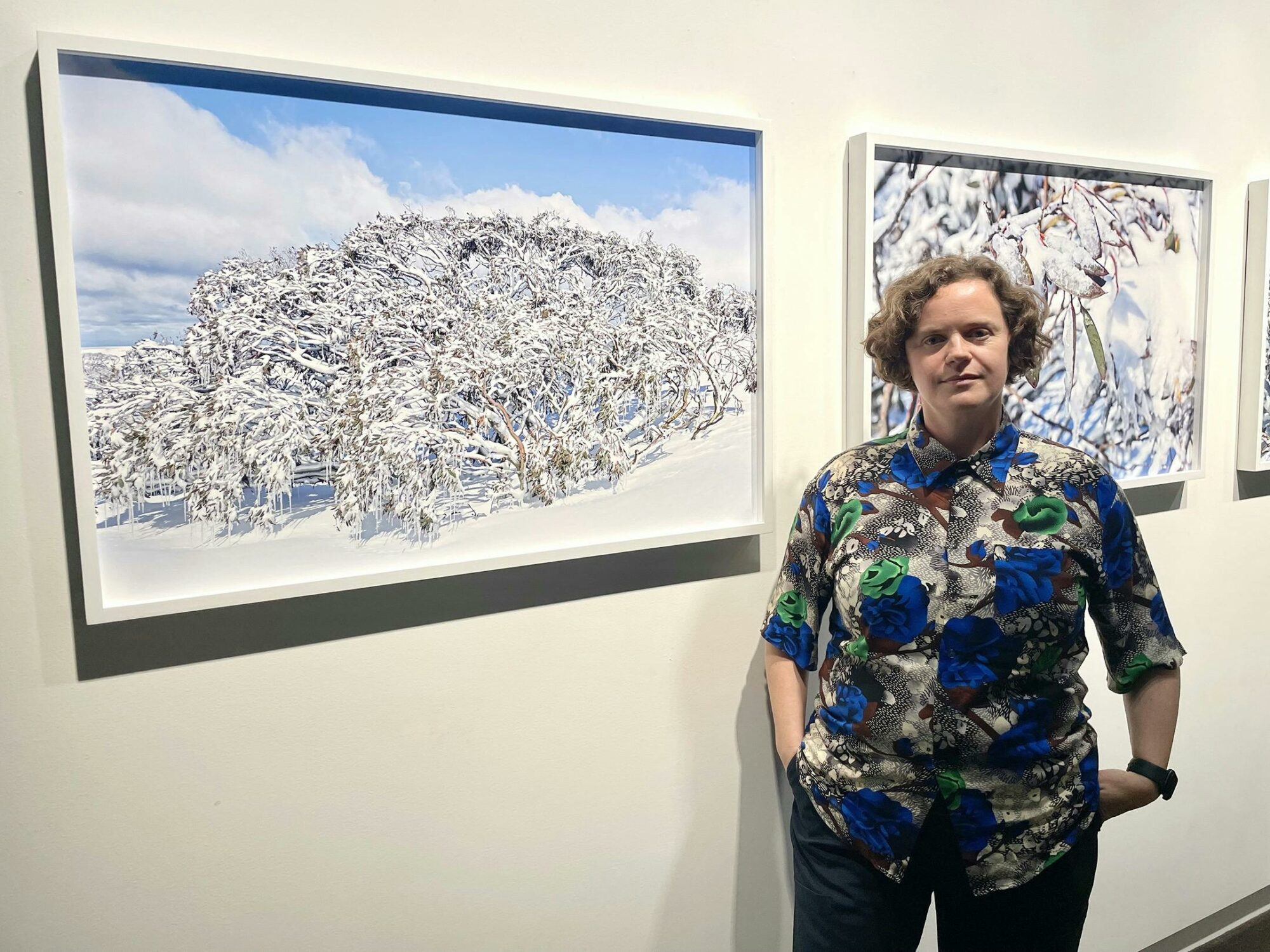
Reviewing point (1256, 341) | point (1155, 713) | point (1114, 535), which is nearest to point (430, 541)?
point (1114, 535)

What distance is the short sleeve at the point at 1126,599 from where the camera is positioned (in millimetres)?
1095

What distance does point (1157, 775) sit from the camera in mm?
1147

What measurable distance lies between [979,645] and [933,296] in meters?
0.45

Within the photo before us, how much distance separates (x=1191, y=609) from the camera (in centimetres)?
179

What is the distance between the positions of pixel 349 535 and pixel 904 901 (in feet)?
2.73

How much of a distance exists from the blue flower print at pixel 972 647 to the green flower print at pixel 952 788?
0.36 feet

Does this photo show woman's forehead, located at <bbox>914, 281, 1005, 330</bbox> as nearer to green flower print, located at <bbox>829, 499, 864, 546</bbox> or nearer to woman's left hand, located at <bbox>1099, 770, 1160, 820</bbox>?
green flower print, located at <bbox>829, 499, 864, 546</bbox>

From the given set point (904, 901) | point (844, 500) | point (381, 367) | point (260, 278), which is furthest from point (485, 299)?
point (904, 901)

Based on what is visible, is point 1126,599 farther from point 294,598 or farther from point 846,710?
point 294,598

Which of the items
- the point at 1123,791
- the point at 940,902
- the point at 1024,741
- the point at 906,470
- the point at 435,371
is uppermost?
the point at 435,371

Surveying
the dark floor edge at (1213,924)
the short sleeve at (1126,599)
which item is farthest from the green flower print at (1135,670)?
the dark floor edge at (1213,924)

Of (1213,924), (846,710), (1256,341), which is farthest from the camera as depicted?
(1213,924)

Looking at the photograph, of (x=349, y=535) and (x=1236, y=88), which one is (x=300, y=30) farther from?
(x=1236, y=88)

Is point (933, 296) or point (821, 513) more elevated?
point (933, 296)
